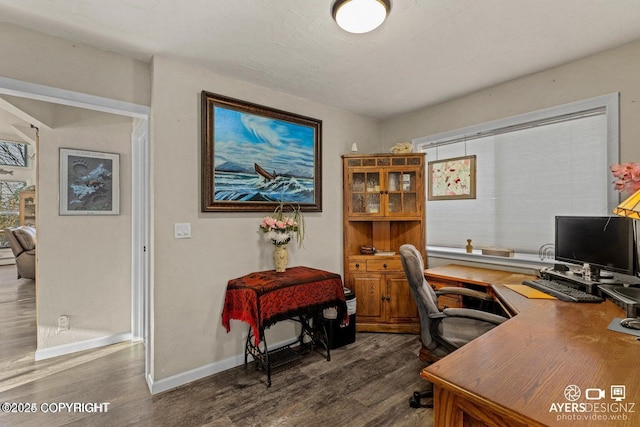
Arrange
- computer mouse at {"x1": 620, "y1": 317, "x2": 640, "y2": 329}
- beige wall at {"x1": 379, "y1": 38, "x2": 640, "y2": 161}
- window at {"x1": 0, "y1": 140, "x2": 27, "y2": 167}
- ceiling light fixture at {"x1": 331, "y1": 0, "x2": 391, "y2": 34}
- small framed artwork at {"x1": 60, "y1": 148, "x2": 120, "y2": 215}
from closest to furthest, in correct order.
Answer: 1. computer mouse at {"x1": 620, "y1": 317, "x2": 640, "y2": 329}
2. ceiling light fixture at {"x1": 331, "y1": 0, "x2": 391, "y2": 34}
3. beige wall at {"x1": 379, "y1": 38, "x2": 640, "y2": 161}
4. small framed artwork at {"x1": 60, "y1": 148, "x2": 120, "y2": 215}
5. window at {"x1": 0, "y1": 140, "x2": 27, "y2": 167}

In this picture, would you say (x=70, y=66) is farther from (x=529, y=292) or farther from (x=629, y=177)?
(x=629, y=177)

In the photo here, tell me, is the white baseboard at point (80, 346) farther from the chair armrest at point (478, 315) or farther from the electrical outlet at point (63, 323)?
the chair armrest at point (478, 315)

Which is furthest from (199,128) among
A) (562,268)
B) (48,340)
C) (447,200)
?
(562,268)

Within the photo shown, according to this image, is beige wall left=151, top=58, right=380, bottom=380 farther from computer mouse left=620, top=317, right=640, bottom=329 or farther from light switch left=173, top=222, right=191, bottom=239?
computer mouse left=620, top=317, right=640, bottom=329

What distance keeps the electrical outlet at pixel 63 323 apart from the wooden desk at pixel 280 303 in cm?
170

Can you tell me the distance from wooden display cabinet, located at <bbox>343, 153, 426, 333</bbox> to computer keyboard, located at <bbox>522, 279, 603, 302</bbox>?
129cm

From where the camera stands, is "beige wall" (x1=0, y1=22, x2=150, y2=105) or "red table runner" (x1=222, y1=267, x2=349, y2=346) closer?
"beige wall" (x1=0, y1=22, x2=150, y2=105)

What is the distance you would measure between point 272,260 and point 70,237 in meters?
2.07

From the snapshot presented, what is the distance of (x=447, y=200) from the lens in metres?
3.46

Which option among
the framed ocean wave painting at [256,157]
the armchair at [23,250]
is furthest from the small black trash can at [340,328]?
the armchair at [23,250]

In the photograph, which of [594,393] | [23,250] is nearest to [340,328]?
[594,393]

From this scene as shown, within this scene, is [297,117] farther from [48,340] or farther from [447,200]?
[48,340]

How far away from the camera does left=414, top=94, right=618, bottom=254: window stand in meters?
2.40

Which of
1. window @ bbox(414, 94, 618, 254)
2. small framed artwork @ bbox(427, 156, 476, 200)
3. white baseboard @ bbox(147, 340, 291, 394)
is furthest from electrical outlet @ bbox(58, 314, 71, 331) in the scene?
small framed artwork @ bbox(427, 156, 476, 200)
